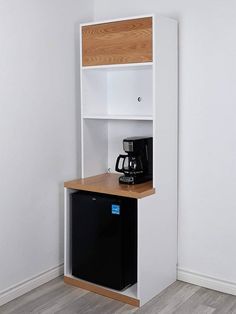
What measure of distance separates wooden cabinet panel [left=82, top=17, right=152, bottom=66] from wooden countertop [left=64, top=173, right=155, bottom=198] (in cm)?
80

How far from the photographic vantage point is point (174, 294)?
2977 millimetres

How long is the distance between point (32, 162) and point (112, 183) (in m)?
0.55

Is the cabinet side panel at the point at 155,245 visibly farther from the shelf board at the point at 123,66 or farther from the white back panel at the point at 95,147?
the shelf board at the point at 123,66

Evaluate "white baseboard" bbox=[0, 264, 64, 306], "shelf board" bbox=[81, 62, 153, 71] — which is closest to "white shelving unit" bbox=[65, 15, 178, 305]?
"shelf board" bbox=[81, 62, 153, 71]

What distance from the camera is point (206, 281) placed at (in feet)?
10.1

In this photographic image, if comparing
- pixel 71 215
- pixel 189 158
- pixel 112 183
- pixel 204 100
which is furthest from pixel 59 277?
pixel 204 100

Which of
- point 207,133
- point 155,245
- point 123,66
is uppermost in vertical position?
point 123,66

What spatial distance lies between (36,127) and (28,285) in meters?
1.05

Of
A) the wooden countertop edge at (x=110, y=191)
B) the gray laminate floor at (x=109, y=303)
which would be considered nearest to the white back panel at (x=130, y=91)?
the wooden countertop edge at (x=110, y=191)

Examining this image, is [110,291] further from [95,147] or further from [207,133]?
[207,133]

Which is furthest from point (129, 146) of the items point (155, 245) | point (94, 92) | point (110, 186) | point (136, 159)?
point (155, 245)

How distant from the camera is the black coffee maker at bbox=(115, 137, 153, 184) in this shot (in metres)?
2.99

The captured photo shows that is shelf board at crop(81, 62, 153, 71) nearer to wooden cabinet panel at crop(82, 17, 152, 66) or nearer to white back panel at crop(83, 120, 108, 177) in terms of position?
wooden cabinet panel at crop(82, 17, 152, 66)

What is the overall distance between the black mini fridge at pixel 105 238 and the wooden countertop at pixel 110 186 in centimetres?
5
